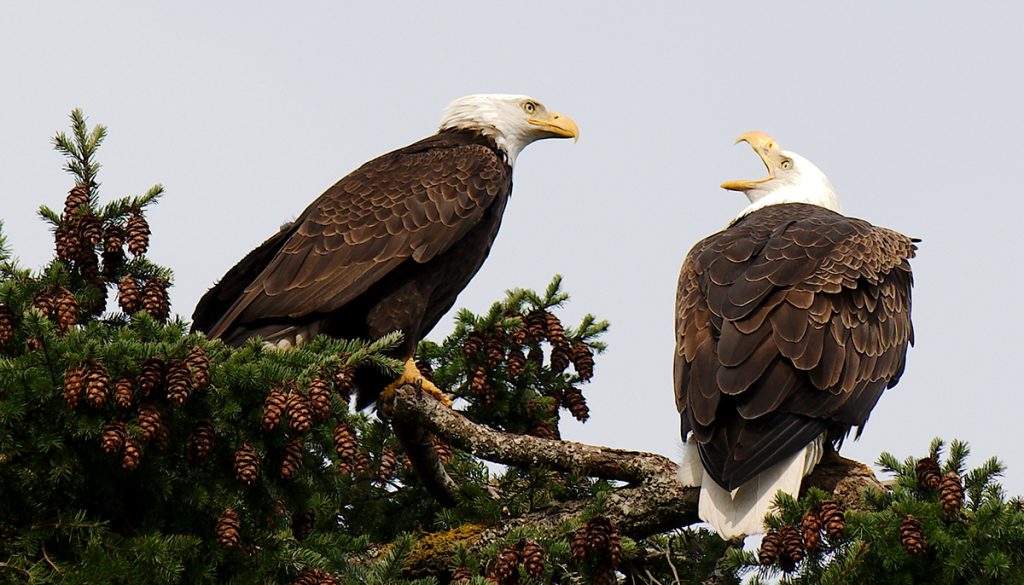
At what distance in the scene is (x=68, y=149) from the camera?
197 inches

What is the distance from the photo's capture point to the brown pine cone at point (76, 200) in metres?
4.86

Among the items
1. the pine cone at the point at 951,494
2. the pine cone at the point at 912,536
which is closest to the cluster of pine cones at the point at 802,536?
the pine cone at the point at 912,536

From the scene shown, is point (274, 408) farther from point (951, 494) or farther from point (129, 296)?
point (951, 494)

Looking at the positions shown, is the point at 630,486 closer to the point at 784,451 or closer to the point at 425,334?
the point at 784,451

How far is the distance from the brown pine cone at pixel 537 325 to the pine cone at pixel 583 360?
16cm

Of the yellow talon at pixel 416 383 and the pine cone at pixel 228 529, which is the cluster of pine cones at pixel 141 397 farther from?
the yellow talon at pixel 416 383

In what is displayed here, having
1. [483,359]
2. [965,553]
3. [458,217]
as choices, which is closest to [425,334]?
[458,217]

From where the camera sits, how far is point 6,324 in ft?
13.6

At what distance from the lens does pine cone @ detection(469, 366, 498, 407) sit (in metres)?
5.77

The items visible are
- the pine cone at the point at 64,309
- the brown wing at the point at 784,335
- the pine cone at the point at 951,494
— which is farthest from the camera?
→ the brown wing at the point at 784,335

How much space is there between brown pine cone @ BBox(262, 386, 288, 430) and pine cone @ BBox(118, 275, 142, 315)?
1088mm

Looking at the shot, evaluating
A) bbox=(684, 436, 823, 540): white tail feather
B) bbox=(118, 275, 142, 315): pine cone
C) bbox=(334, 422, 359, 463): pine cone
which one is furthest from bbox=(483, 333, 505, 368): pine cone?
bbox=(334, 422, 359, 463): pine cone

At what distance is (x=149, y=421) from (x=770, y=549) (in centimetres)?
180

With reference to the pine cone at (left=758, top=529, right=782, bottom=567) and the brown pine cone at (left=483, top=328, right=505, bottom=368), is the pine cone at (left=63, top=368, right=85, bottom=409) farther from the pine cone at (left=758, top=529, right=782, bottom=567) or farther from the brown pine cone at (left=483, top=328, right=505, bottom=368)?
the brown pine cone at (left=483, top=328, right=505, bottom=368)
